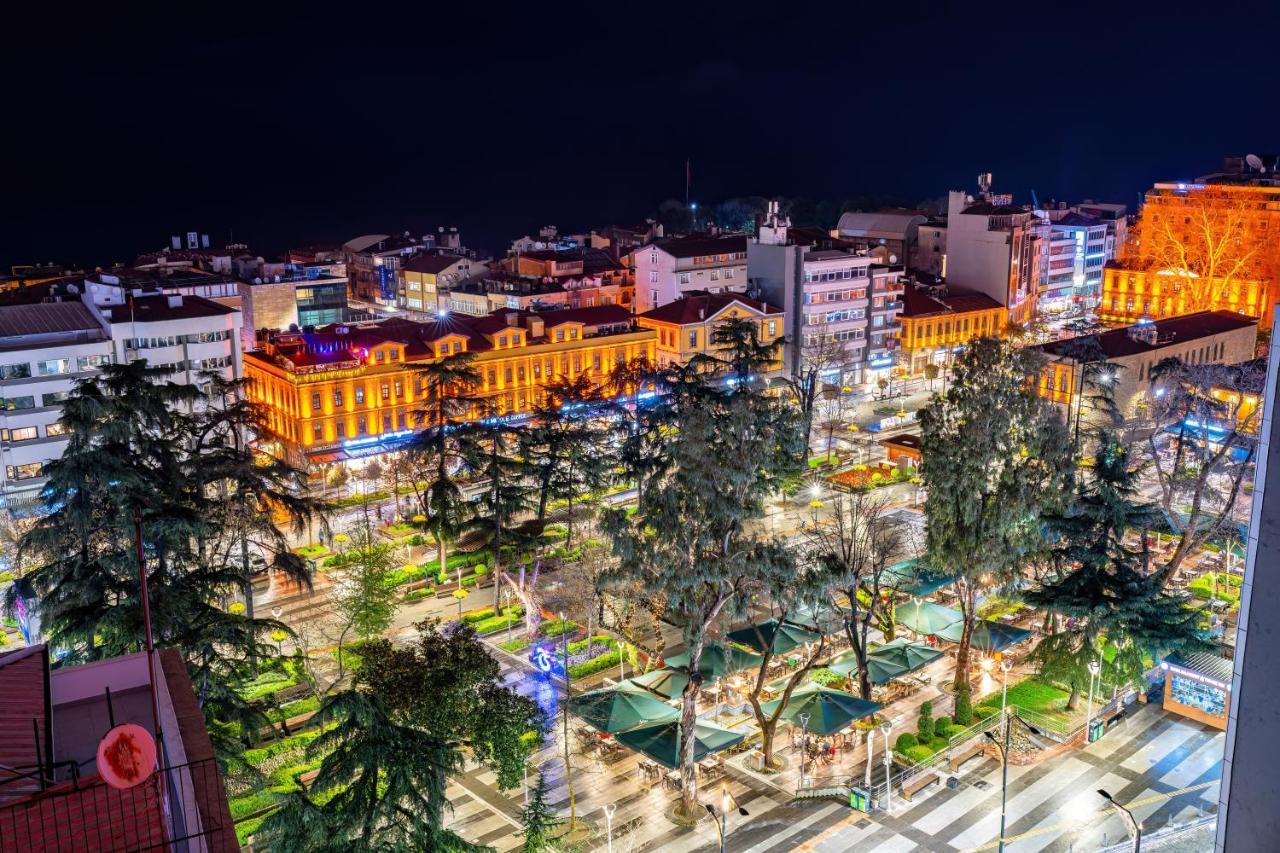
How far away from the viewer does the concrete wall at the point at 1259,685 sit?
1302 cm

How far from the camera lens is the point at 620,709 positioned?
985 inches

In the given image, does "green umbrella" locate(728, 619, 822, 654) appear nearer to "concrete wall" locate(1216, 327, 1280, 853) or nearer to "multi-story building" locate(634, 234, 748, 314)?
"concrete wall" locate(1216, 327, 1280, 853)

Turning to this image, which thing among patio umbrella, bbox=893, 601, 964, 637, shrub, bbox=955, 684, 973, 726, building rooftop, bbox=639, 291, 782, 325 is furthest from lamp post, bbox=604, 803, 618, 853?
building rooftop, bbox=639, 291, 782, 325

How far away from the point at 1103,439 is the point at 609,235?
88.3 metres

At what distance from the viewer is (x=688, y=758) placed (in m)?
23.2

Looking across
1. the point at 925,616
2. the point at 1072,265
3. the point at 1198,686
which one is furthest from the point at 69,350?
the point at 1072,265

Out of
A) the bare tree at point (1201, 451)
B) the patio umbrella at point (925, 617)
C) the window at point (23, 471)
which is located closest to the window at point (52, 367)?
the window at point (23, 471)

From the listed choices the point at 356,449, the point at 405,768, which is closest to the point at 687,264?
the point at 356,449

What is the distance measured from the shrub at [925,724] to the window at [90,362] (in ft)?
117

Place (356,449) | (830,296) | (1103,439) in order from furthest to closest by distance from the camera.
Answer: (830,296) → (356,449) → (1103,439)

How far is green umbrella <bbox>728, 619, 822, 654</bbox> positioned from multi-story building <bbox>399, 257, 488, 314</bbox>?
189ft

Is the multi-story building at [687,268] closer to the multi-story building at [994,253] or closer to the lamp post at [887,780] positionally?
the multi-story building at [994,253]

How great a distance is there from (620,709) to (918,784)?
7.02 meters

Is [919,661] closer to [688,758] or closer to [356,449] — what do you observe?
[688,758]
